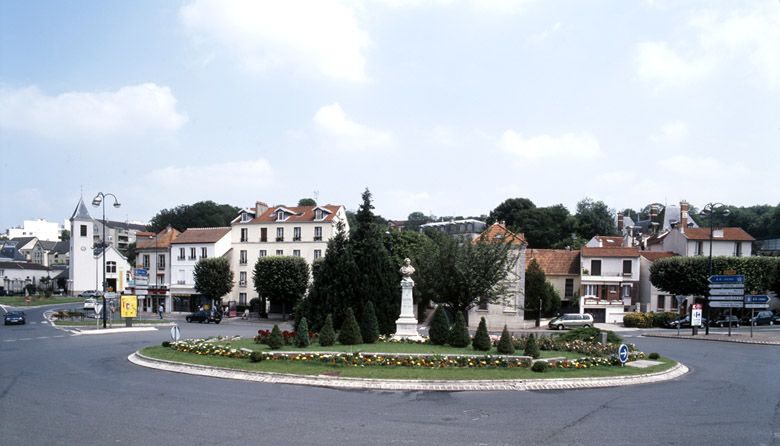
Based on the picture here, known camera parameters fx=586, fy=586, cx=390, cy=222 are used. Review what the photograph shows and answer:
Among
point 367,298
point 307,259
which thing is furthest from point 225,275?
point 367,298

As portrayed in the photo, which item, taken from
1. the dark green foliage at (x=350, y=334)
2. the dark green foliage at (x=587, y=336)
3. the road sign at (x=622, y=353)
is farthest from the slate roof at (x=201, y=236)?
the road sign at (x=622, y=353)

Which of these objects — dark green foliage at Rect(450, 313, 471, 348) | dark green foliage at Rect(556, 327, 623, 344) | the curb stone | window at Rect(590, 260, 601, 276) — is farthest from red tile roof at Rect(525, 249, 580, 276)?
the curb stone

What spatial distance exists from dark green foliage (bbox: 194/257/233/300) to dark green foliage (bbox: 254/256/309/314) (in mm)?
5793

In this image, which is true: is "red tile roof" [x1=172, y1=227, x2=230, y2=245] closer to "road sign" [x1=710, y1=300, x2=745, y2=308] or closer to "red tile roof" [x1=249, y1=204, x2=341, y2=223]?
"red tile roof" [x1=249, y1=204, x2=341, y2=223]

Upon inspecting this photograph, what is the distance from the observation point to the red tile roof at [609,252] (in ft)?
198

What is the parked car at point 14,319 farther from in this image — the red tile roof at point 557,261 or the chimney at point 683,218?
the chimney at point 683,218

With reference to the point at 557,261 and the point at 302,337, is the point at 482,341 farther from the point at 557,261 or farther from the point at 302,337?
the point at 557,261

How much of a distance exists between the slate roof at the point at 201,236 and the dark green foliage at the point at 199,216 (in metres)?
37.8

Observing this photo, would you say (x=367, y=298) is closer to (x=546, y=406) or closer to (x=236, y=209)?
(x=546, y=406)

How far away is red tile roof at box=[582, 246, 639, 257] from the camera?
60.4m

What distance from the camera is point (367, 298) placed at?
98.3ft

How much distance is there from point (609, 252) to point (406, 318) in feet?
127

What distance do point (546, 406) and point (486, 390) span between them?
274 cm

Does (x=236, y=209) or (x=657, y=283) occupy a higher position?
(x=236, y=209)
